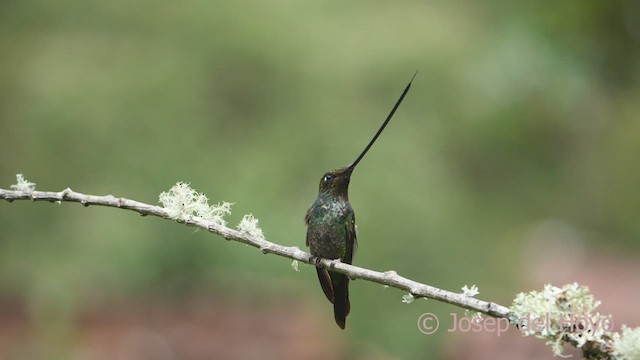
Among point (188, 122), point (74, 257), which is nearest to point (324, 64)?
point (188, 122)

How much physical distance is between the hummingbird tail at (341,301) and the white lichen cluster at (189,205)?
0.44 metres

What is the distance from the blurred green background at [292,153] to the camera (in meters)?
6.15

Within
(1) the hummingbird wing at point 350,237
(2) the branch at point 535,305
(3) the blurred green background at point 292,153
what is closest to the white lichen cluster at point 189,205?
(2) the branch at point 535,305

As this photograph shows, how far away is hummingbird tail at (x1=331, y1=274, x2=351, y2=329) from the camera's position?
2.16 metres

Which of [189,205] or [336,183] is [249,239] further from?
[336,183]

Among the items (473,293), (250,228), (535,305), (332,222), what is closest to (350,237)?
(332,222)

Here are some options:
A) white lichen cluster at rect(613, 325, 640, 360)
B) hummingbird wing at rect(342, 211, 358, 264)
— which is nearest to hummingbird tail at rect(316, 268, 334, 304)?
hummingbird wing at rect(342, 211, 358, 264)

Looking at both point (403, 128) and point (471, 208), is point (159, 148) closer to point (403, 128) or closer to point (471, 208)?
point (403, 128)

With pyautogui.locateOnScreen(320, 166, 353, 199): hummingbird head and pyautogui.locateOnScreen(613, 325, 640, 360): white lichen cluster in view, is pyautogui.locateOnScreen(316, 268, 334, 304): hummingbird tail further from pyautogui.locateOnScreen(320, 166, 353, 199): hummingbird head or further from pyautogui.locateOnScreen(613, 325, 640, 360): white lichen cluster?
pyautogui.locateOnScreen(613, 325, 640, 360): white lichen cluster

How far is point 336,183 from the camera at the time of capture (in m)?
2.60

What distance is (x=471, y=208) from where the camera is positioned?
322 inches

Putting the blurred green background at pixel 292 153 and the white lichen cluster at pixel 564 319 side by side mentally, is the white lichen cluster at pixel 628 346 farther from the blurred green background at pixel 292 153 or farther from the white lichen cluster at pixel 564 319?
the blurred green background at pixel 292 153

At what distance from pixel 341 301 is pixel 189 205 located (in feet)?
1.90

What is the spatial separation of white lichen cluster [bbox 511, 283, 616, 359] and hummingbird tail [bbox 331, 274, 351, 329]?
60 centimetres
